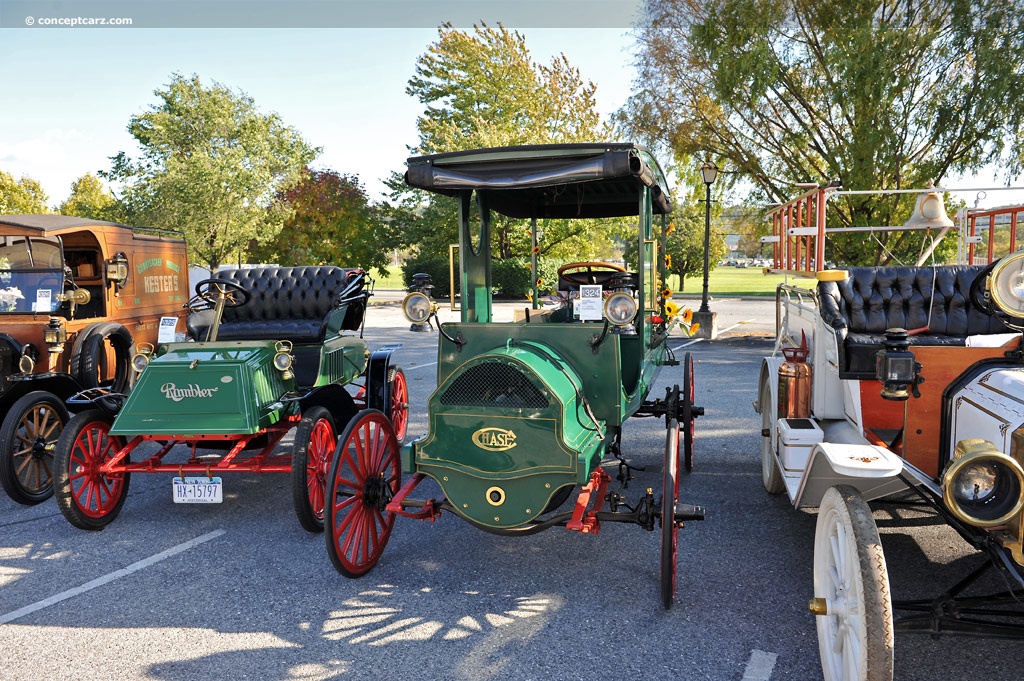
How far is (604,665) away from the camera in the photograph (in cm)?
299

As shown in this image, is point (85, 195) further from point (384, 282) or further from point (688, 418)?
point (688, 418)

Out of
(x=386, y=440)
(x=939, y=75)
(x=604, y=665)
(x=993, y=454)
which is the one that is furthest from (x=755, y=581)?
(x=939, y=75)

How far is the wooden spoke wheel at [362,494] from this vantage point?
3.59 metres

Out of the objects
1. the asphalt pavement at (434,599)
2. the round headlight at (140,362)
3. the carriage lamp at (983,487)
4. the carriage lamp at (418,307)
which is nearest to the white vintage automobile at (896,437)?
the carriage lamp at (983,487)

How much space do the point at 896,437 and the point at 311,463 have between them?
3454 mm

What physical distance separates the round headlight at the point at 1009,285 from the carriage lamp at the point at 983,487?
0.89 meters

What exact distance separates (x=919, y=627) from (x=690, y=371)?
3.22m

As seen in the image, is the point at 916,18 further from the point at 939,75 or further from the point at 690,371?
the point at 690,371

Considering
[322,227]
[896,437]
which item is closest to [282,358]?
[896,437]

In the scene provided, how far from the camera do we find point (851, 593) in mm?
2576

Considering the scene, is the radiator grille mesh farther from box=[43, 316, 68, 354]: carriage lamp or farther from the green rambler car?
box=[43, 316, 68, 354]: carriage lamp

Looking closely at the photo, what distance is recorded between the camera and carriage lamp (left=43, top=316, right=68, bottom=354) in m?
5.90

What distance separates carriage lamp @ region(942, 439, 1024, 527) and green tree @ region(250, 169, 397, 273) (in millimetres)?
24203

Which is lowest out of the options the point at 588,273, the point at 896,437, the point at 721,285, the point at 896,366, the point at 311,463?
the point at 311,463
